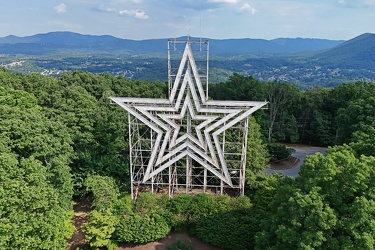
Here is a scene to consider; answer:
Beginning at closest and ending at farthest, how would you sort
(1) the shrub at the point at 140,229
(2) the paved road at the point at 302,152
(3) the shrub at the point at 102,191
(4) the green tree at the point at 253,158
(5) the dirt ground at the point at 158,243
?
(1) the shrub at the point at 140,229 < (5) the dirt ground at the point at 158,243 < (3) the shrub at the point at 102,191 < (4) the green tree at the point at 253,158 < (2) the paved road at the point at 302,152

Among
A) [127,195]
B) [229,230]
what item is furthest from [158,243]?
[229,230]

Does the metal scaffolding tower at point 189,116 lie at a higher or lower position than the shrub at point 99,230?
higher

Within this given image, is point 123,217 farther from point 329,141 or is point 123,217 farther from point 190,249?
point 329,141

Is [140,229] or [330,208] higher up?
[330,208]

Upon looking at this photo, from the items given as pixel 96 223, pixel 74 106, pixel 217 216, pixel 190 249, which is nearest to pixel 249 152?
pixel 217 216

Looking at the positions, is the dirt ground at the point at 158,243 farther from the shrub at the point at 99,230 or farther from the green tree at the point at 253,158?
the green tree at the point at 253,158

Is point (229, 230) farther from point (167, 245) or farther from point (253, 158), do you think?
point (253, 158)

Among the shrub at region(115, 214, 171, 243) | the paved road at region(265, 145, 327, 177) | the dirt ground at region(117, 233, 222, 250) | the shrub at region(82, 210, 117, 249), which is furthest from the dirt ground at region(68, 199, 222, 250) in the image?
the paved road at region(265, 145, 327, 177)

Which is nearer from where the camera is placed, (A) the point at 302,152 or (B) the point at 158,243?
(B) the point at 158,243

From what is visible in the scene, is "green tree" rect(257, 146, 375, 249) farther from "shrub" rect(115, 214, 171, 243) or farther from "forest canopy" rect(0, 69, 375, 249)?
"shrub" rect(115, 214, 171, 243)

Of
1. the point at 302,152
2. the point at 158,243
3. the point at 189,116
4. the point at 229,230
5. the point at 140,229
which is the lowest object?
the point at 158,243

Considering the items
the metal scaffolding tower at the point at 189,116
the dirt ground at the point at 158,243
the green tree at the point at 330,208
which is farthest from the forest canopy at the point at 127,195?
the metal scaffolding tower at the point at 189,116
